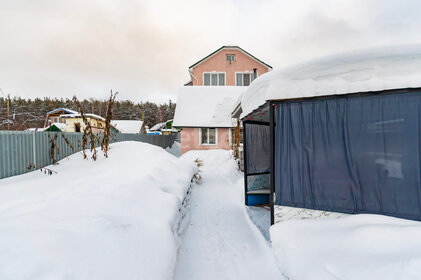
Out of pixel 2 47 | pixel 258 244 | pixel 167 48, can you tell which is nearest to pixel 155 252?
pixel 258 244

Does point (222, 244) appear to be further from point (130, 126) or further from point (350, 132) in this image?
point (130, 126)

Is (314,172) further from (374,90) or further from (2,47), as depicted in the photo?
(2,47)

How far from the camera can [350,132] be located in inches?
114

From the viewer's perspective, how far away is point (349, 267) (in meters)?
2.02

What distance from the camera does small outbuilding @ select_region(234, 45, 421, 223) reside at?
253 cm

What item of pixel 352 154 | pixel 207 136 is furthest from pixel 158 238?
pixel 207 136

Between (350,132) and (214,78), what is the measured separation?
17.4 metres

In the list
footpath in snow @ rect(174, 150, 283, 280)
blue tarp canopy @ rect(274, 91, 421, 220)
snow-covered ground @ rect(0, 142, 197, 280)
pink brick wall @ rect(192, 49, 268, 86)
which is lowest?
footpath in snow @ rect(174, 150, 283, 280)

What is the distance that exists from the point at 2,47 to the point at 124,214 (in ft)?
41.7

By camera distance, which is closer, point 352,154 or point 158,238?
point 158,238

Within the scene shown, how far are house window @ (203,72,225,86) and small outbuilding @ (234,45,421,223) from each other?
1622cm

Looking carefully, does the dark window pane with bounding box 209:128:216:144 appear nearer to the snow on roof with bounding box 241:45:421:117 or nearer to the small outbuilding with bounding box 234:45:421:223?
the small outbuilding with bounding box 234:45:421:223

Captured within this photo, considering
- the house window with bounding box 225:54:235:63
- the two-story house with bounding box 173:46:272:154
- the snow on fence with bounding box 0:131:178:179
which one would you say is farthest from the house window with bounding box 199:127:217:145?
the snow on fence with bounding box 0:131:178:179

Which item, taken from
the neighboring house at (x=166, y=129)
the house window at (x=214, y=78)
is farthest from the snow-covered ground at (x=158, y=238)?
the neighboring house at (x=166, y=129)
